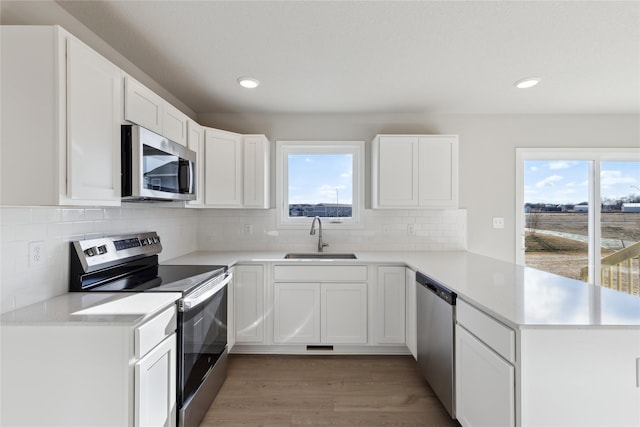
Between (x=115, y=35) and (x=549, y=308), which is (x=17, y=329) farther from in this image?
(x=549, y=308)

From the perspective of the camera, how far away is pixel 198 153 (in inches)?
99.2

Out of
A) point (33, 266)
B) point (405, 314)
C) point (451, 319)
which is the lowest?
point (405, 314)

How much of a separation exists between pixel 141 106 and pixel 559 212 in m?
3.99

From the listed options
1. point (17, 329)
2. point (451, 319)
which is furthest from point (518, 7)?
point (17, 329)

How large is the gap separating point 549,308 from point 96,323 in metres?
1.90

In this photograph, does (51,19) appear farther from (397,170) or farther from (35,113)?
(397,170)

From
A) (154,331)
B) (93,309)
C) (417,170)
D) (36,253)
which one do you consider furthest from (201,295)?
(417,170)

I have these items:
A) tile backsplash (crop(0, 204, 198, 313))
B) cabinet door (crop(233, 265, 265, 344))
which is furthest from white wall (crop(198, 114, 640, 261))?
tile backsplash (crop(0, 204, 198, 313))

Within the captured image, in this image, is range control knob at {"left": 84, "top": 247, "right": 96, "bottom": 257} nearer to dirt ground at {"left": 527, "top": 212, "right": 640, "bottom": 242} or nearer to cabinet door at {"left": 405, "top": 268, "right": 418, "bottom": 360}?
cabinet door at {"left": 405, "top": 268, "right": 418, "bottom": 360}

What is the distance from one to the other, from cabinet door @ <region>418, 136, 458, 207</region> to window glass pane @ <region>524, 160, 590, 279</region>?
3.28 feet

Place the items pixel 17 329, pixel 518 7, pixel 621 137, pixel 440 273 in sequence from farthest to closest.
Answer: pixel 621 137, pixel 440 273, pixel 518 7, pixel 17 329

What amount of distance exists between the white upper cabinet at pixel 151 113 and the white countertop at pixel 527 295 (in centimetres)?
108

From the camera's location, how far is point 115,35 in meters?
1.74

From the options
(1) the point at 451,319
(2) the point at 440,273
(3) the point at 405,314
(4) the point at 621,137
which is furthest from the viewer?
(4) the point at 621,137
